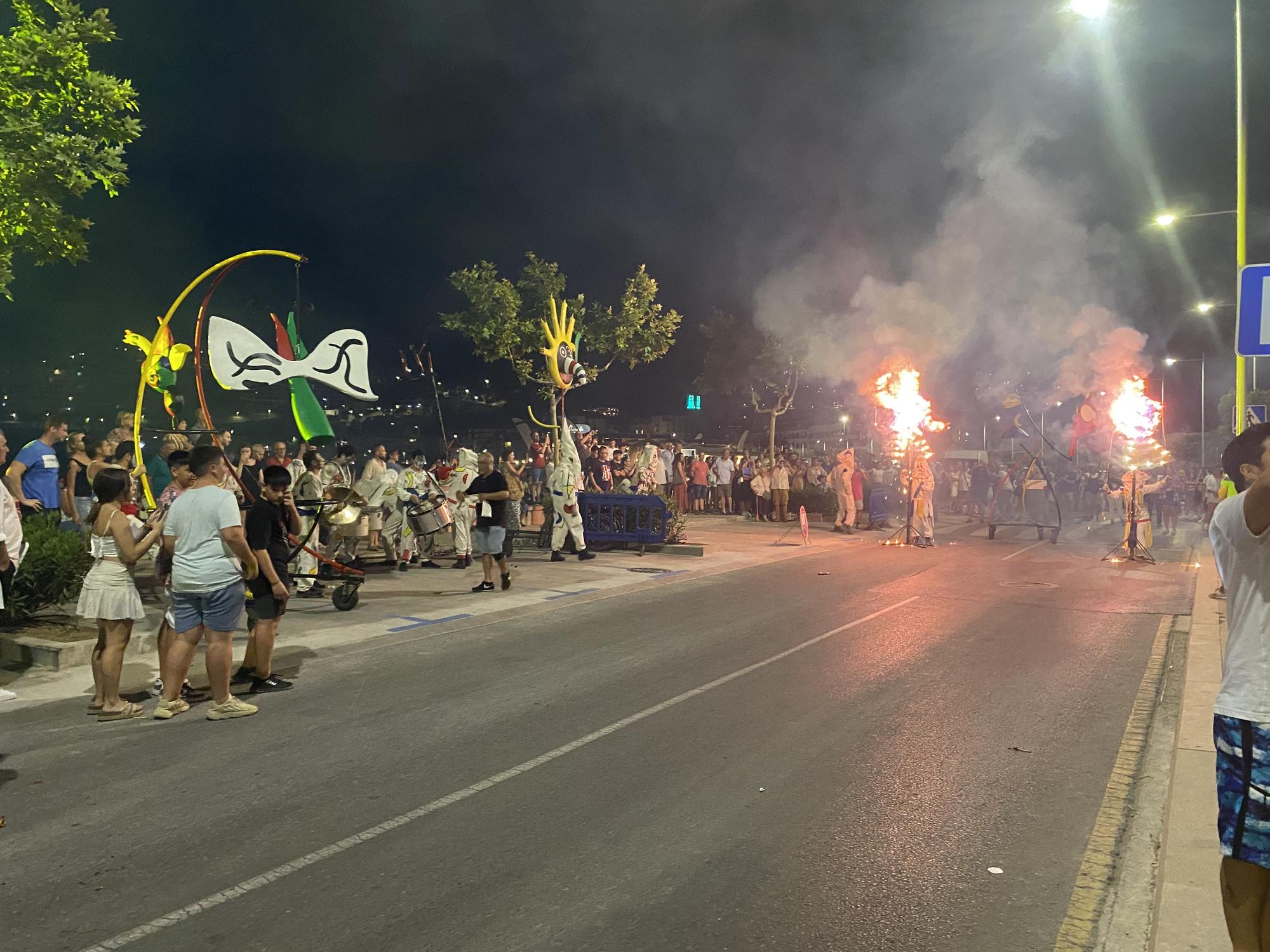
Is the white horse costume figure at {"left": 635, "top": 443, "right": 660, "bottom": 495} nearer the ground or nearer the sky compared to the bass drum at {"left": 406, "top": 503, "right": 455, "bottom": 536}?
nearer the sky

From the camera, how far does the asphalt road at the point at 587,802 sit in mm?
3436

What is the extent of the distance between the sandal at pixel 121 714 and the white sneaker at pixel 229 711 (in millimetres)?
488

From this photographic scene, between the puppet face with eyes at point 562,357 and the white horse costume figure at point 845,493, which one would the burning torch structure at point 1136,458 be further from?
the puppet face with eyes at point 562,357

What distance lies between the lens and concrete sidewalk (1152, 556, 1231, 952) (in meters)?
3.19

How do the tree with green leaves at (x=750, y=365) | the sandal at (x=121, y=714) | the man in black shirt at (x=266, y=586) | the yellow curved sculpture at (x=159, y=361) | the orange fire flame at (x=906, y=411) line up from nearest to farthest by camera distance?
the sandal at (x=121, y=714) → the man in black shirt at (x=266, y=586) → the yellow curved sculpture at (x=159, y=361) → the orange fire flame at (x=906, y=411) → the tree with green leaves at (x=750, y=365)

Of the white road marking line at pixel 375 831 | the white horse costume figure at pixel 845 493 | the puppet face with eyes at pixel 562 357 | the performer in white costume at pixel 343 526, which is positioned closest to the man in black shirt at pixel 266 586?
the white road marking line at pixel 375 831

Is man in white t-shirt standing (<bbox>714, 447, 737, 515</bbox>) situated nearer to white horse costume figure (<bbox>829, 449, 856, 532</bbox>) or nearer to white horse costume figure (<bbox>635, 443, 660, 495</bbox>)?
white horse costume figure (<bbox>829, 449, 856, 532</bbox>)

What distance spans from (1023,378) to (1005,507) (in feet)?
13.7

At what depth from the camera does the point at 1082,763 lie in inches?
209

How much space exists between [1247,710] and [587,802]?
9.89 ft

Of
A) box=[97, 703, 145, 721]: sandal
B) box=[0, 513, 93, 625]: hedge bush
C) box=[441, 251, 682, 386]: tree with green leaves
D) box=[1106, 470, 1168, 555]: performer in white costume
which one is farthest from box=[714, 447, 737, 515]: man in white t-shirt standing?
box=[97, 703, 145, 721]: sandal

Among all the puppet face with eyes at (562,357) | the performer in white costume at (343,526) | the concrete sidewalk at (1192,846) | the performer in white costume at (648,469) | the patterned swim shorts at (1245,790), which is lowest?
the concrete sidewalk at (1192,846)

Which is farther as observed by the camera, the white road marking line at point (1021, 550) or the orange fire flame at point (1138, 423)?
the orange fire flame at point (1138, 423)

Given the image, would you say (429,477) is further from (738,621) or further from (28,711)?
(28,711)
